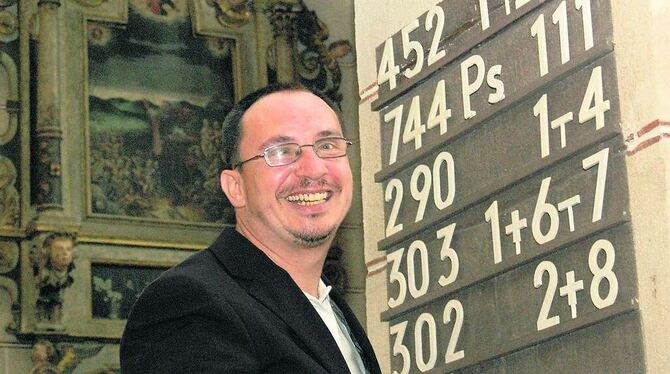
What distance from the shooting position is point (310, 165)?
4203mm

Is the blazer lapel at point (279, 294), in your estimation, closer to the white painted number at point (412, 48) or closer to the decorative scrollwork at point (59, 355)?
the white painted number at point (412, 48)

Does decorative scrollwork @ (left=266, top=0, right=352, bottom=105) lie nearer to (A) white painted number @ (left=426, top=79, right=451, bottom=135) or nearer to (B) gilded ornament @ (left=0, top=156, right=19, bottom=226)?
(B) gilded ornament @ (left=0, top=156, right=19, bottom=226)

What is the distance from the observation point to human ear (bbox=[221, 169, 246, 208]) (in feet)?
14.4

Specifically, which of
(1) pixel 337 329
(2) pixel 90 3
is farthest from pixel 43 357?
(1) pixel 337 329

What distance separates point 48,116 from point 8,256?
147 centimetres

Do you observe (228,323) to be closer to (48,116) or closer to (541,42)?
(541,42)

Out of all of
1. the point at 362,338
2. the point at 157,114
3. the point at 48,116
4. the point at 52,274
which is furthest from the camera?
the point at 157,114

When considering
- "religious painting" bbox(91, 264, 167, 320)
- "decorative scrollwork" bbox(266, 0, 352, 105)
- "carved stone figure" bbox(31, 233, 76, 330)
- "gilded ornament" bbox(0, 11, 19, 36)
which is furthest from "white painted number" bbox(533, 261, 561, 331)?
"decorative scrollwork" bbox(266, 0, 352, 105)

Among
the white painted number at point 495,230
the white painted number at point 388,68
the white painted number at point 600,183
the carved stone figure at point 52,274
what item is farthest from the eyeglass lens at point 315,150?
the carved stone figure at point 52,274

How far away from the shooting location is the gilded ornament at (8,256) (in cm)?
1424

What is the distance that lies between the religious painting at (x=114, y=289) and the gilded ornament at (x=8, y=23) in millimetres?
2626

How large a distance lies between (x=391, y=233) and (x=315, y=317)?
1.82m

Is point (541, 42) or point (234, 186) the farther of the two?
point (541, 42)

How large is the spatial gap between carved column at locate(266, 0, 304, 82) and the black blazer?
11.8 m
